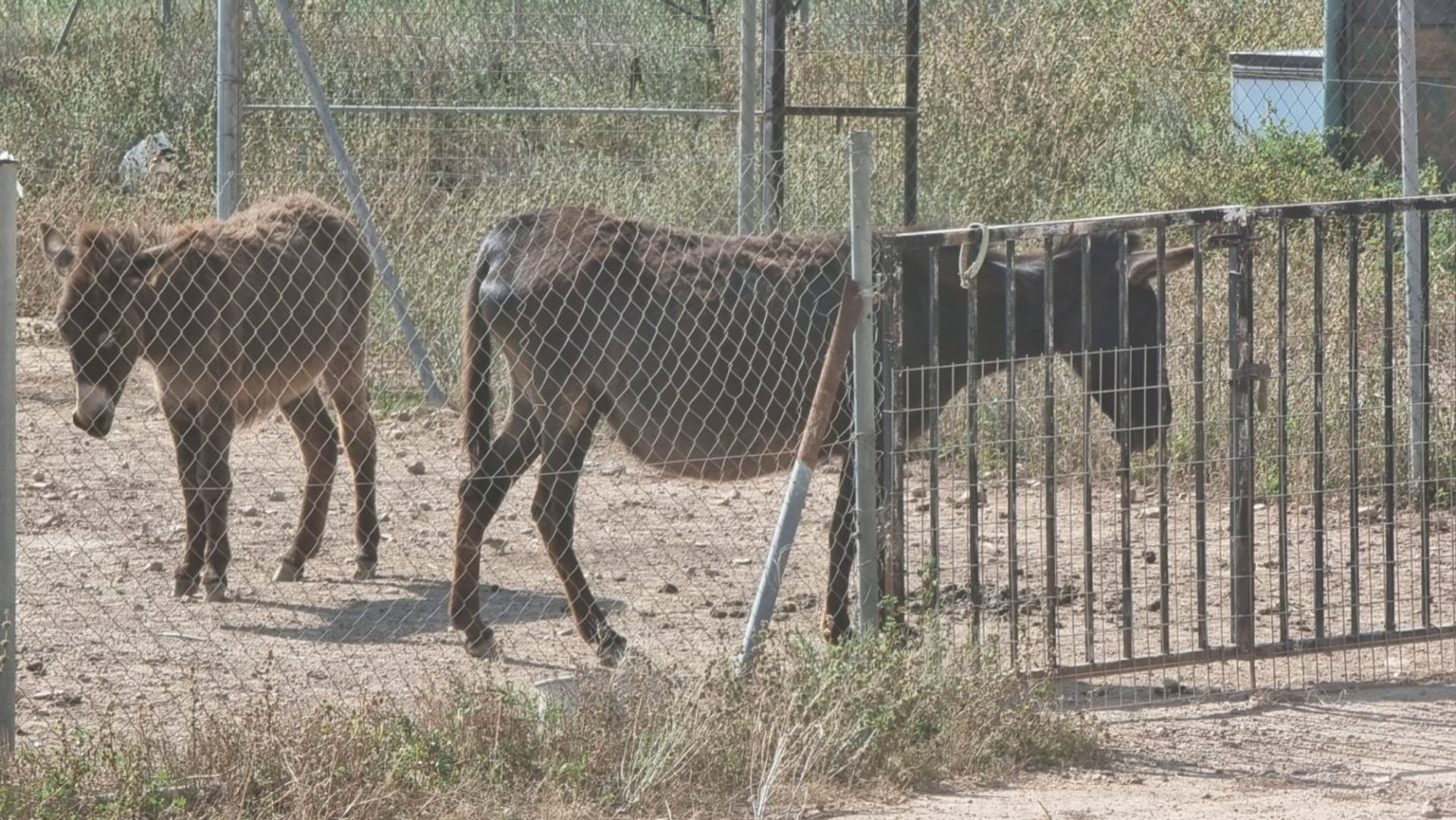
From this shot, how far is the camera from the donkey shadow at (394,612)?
6910mm

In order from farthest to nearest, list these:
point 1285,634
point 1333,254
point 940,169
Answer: point 940,169 < point 1333,254 < point 1285,634

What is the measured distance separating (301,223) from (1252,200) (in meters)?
6.21

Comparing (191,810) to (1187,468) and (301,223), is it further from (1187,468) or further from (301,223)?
(1187,468)

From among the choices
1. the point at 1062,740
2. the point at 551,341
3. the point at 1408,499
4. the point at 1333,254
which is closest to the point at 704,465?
the point at 551,341

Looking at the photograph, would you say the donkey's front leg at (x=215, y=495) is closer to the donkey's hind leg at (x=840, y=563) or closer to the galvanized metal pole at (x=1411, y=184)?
the donkey's hind leg at (x=840, y=563)

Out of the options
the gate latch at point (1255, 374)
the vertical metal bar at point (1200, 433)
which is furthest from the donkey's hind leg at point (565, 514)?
the gate latch at point (1255, 374)

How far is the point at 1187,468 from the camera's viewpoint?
8.93 metres

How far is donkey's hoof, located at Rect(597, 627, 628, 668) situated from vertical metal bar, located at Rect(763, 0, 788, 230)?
126 inches

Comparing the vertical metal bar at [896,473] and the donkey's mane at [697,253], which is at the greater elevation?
the donkey's mane at [697,253]

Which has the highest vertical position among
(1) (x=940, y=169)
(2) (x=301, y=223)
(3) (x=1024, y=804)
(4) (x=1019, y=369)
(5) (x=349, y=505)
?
(1) (x=940, y=169)

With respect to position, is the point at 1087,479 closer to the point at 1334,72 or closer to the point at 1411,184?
the point at 1411,184

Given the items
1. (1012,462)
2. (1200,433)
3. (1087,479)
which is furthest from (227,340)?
(1200,433)

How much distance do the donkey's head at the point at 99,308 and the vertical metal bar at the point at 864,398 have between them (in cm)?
295

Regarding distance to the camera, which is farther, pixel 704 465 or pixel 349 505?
pixel 349 505
